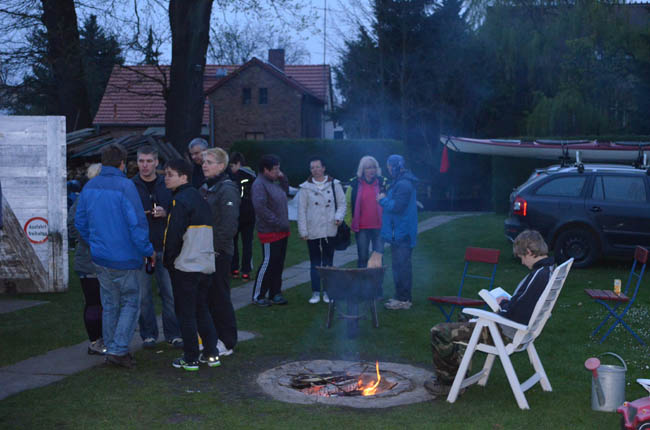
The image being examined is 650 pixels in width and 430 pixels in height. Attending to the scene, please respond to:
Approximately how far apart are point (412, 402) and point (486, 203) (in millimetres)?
35662

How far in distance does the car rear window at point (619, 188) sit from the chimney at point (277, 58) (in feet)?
130

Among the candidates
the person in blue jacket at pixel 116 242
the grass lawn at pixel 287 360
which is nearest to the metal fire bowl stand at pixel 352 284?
the grass lawn at pixel 287 360

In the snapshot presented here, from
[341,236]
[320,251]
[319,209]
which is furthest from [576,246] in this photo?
[319,209]

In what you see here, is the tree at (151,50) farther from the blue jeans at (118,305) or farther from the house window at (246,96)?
the house window at (246,96)

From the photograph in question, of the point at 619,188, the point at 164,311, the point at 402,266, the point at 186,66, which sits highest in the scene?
the point at 186,66

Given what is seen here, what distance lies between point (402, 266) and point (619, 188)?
19.4 feet

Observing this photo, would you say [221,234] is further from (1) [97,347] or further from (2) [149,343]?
(1) [97,347]

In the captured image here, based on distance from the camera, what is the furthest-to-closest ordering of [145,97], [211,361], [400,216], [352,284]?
1. [145,97]
2. [400,216]
3. [352,284]
4. [211,361]

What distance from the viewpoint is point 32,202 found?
10578 millimetres

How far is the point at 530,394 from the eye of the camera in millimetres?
5883

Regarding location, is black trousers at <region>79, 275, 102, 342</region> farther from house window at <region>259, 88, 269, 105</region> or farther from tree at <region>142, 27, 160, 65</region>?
house window at <region>259, 88, 269, 105</region>

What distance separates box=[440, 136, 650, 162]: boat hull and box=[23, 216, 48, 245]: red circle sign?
495 inches

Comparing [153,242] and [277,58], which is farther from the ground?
[277,58]

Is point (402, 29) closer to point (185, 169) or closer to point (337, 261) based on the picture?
point (337, 261)
